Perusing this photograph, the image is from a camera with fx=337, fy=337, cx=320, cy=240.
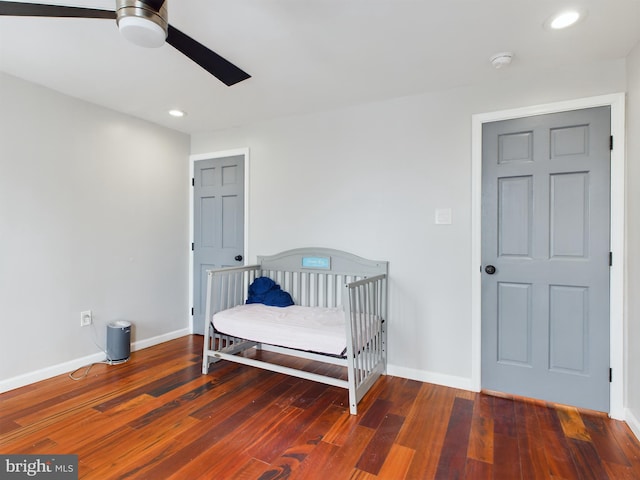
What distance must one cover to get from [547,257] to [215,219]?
3.10 m

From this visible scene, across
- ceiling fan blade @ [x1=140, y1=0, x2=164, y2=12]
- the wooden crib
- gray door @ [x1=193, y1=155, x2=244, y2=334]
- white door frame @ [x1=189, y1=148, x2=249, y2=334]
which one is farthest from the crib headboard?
ceiling fan blade @ [x1=140, y1=0, x2=164, y2=12]

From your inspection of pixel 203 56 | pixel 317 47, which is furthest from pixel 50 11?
pixel 317 47

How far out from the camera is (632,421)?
202cm

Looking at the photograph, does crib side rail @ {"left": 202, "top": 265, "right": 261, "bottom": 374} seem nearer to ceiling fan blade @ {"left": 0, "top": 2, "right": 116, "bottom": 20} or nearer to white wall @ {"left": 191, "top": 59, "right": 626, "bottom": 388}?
white wall @ {"left": 191, "top": 59, "right": 626, "bottom": 388}

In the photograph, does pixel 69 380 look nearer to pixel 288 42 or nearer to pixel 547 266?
pixel 288 42

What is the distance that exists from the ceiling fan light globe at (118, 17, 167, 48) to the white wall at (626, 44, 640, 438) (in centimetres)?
257

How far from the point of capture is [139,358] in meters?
3.13

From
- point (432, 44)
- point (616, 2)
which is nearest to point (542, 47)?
point (616, 2)

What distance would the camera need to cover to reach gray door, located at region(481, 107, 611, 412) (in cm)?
221

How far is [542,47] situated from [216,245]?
10.7 ft

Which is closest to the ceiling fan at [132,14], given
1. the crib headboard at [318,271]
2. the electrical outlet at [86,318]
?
the crib headboard at [318,271]

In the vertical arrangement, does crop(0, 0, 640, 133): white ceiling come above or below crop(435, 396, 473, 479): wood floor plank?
above

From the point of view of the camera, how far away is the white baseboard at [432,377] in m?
2.58

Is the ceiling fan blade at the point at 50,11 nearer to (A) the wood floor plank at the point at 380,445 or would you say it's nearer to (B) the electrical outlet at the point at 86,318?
(A) the wood floor plank at the point at 380,445
